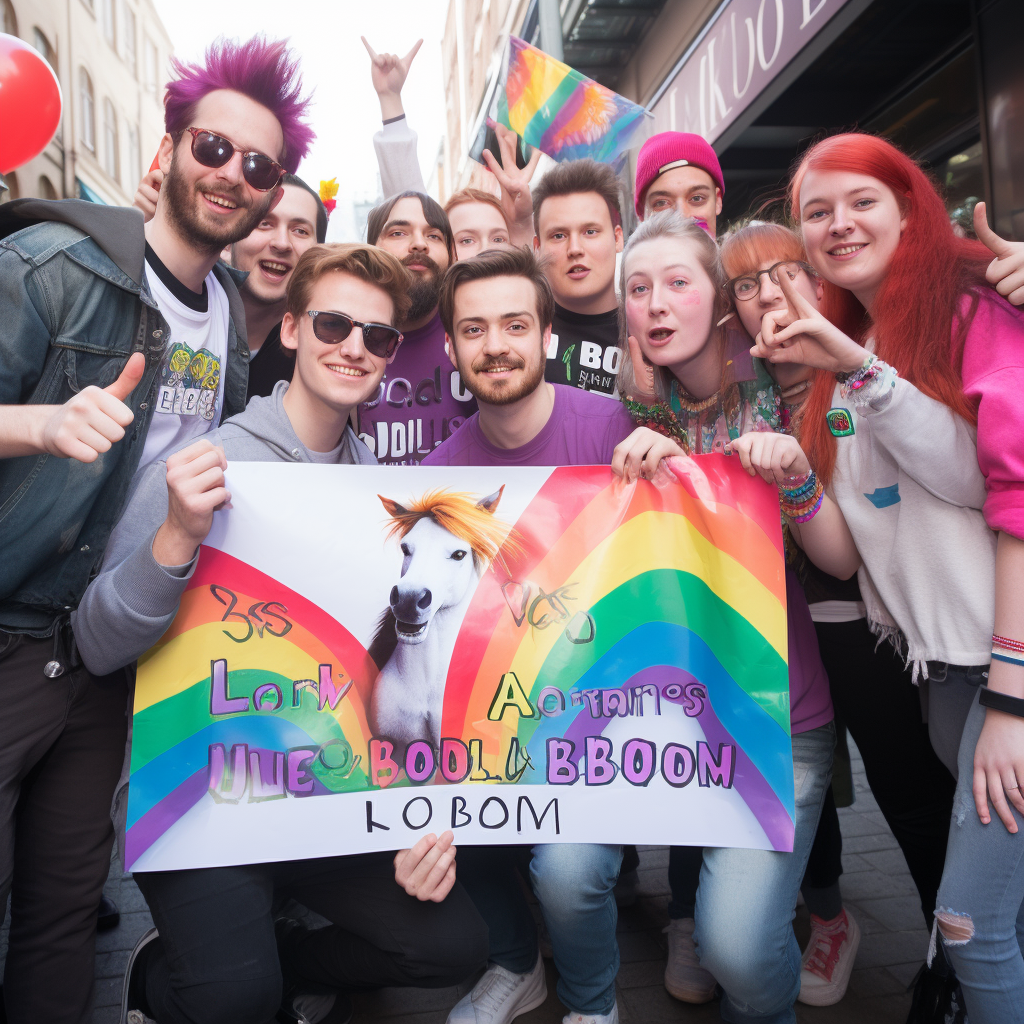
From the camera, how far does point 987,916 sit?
5.44 feet

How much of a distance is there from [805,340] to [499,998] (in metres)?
1.96

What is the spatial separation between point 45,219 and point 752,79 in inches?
232

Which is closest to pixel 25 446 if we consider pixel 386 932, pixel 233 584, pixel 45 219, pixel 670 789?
pixel 233 584

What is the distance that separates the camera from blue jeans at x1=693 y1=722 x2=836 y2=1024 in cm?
194

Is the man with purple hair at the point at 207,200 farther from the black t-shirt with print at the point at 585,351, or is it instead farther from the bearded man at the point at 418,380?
the black t-shirt with print at the point at 585,351

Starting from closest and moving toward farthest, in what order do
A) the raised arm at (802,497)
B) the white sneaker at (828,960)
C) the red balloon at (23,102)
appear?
the raised arm at (802,497), the white sneaker at (828,960), the red balloon at (23,102)

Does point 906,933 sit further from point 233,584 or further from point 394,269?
point 394,269

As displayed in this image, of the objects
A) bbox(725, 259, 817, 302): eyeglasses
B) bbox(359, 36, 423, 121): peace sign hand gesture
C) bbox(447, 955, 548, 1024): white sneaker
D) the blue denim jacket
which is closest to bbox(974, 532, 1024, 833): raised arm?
bbox(725, 259, 817, 302): eyeglasses

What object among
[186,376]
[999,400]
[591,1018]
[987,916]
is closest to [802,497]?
[999,400]

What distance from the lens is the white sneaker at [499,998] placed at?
227 cm

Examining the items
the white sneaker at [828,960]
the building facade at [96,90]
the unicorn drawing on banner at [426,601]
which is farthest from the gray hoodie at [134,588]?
the building facade at [96,90]

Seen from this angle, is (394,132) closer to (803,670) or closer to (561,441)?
(561,441)

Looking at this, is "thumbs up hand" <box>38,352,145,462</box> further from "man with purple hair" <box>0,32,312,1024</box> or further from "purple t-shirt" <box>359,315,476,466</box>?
"purple t-shirt" <box>359,315,476,466</box>

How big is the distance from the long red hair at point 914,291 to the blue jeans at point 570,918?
1142 millimetres
